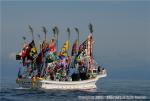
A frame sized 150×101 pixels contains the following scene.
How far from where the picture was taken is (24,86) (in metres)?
154

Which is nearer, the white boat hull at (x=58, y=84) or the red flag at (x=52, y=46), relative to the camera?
the white boat hull at (x=58, y=84)

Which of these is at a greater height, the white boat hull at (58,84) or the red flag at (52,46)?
the red flag at (52,46)

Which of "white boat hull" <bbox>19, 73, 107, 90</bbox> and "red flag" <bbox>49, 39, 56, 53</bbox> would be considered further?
"red flag" <bbox>49, 39, 56, 53</bbox>

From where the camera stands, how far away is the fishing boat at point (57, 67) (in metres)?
152

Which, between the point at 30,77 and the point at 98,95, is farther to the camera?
the point at 30,77

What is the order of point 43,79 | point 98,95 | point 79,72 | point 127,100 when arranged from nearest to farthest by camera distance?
point 127,100 < point 98,95 < point 43,79 < point 79,72

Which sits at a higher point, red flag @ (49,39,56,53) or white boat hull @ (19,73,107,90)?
red flag @ (49,39,56,53)

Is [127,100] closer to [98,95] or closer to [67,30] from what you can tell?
[98,95]

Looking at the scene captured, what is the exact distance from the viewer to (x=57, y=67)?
515 feet

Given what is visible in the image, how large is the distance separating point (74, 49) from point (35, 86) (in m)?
15.9

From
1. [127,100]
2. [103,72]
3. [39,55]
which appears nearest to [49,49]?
[39,55]

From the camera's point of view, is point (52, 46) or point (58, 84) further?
point (52, 46)

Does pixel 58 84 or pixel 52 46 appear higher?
pixel 52 46

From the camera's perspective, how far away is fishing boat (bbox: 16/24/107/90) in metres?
152
